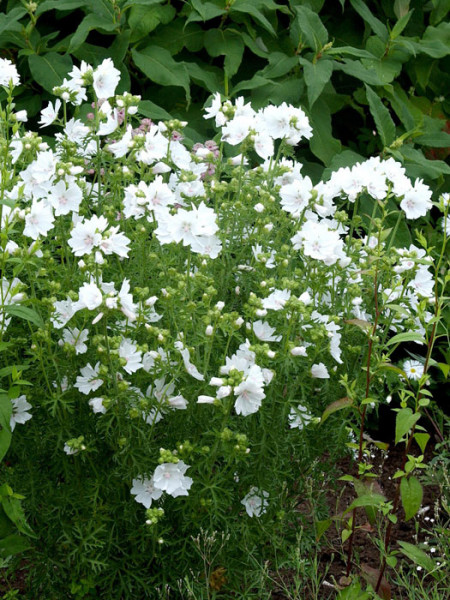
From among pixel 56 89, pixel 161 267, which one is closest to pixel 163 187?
pixel 161 267

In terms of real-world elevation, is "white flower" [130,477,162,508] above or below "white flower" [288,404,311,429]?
below

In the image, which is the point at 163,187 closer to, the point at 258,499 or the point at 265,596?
the point at 258,499

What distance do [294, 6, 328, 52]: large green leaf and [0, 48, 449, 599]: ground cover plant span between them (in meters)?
1.29

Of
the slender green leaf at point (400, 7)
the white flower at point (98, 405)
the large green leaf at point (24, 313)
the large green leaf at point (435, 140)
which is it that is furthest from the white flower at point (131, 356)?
the slender green leaf at point (400, 7)

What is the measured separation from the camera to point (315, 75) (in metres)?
3.65

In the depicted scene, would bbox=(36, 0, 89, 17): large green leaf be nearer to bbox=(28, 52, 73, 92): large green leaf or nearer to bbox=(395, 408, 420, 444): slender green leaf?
bbox=(28, 52, 73, 92): large green leaf

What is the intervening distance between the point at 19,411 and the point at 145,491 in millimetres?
388

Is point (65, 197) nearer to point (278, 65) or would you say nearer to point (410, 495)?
point (410, 495)

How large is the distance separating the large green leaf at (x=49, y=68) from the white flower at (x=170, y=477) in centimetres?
204

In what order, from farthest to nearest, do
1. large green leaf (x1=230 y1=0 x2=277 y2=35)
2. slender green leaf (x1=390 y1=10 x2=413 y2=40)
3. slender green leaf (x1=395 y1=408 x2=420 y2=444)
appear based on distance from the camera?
1. slender green leaf (x1=390 y1=10 x2=413 y2=40)
2. large green leaf (x1=230 y1=0 x2=277 y2=35)
3. slender green leaf (x1=395 y1=408 x2=420 y2=444)

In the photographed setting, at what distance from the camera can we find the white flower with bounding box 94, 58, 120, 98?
2.44m

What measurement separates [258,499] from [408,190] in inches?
39.8

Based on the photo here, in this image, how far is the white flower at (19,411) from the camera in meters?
2.19

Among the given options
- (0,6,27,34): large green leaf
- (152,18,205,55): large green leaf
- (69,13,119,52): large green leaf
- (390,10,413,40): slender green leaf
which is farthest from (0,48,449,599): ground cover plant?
(390,10,413,40): slender green leaf
